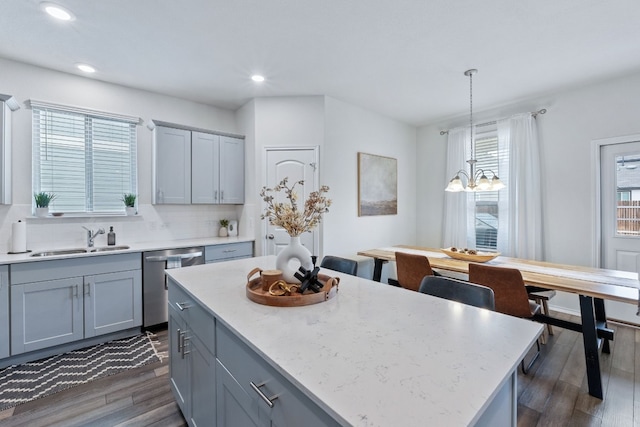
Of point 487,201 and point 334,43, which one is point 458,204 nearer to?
point 487,201

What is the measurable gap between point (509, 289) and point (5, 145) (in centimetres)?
459

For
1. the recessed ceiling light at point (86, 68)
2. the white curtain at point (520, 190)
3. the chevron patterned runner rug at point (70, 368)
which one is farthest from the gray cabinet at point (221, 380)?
the white curtain at point (520, 190)

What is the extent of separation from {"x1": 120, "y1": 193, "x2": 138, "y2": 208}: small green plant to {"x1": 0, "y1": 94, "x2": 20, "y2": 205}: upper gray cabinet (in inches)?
36.0

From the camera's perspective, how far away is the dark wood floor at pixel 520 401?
183cm

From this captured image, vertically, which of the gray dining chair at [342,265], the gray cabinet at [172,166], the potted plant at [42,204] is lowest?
the gray dining chair at [342,265]

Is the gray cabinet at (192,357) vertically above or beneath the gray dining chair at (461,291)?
beneath

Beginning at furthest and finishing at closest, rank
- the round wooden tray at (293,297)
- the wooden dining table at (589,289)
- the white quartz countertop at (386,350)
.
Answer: the wooden dining table at (589,289), the round wooden tray at (293,297), the white quartz countertop at (386,350)

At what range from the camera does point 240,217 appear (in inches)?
165

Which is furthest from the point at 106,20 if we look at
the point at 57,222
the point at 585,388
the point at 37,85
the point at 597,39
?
the point at 585,388

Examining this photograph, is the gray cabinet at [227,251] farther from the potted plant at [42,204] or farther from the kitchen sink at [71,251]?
the potted plant at [42,204]

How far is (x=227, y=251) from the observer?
142 inches

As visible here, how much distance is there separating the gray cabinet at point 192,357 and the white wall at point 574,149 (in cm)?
414

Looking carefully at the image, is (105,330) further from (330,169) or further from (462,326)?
(462,326)

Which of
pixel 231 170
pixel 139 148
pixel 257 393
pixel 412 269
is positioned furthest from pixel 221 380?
pixel 139 148
